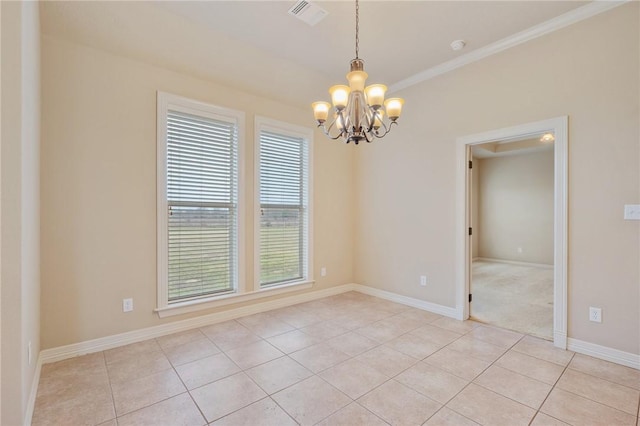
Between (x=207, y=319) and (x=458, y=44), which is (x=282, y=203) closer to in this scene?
(x=207, y=319)

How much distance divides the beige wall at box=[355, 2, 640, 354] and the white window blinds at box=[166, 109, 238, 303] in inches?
93.1

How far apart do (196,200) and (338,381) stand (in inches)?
93.6

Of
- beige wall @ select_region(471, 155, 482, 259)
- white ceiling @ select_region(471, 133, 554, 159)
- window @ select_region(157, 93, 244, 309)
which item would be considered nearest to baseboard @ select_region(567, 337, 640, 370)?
window @ select_region(157, 93, 244, 309)

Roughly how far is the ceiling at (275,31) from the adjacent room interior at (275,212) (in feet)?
0.07

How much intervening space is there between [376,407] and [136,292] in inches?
98.2

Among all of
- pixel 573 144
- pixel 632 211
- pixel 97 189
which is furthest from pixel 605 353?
pixel 97 189

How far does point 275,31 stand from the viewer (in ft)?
9.37

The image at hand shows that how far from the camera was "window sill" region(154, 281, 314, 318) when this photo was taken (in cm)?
313

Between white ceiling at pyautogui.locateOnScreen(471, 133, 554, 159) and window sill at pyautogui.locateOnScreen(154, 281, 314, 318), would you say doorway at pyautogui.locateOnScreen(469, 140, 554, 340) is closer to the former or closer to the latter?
white ceiling at pyautogui.locateOnScreen(471, 133, 554, 159)

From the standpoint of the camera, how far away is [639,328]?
239 centimetres

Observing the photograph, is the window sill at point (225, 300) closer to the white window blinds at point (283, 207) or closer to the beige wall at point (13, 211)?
the white window blinds at point (283, 207)

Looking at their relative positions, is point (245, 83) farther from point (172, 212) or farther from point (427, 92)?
point (427, 92)

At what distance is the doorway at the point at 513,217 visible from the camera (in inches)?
223

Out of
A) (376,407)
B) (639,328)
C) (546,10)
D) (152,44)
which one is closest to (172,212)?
(152,44)
